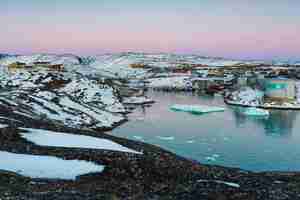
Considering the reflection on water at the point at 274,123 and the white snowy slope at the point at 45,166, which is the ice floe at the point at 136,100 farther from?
the white snowy slope at the point at 45,166

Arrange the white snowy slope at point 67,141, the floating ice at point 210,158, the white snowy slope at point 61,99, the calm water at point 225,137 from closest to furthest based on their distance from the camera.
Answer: the white snowy slope at point 67,141
the floating ice at point 210,158
the calm water at point 225,137
the white snowy slope at point 61,99

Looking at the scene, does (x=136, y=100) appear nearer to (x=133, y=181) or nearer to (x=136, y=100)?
(x=136, y=100)

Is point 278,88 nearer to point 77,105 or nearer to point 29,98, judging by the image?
point 77,105

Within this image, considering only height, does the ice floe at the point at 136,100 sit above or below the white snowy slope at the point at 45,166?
below

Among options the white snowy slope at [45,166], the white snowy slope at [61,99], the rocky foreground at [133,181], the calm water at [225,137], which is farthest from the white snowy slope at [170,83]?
the white snowy slope at [45,166]

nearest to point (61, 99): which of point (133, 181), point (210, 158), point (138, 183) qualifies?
point (210, 158)
